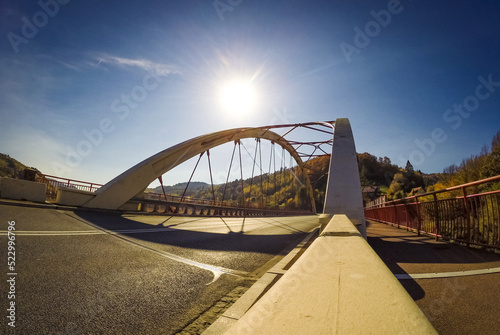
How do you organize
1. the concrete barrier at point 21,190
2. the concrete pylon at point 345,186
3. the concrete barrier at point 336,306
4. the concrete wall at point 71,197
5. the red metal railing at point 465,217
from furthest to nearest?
the concrete wall at point 71,197 < the concrete barrier at point 21,190 < the concrete pylon at point 345,186 < the red metal railing at point 465,217 < the concrete barrier at point 336,306

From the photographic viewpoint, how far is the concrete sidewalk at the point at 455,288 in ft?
6.25

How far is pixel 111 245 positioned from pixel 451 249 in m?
6.93

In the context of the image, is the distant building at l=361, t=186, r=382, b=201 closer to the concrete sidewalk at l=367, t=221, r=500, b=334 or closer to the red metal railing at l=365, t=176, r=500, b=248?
the red metal railing at l=365, t=176, r=500, b=248

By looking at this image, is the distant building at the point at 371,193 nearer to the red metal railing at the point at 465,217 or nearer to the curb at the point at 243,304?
the red metal railing at the point at 465,217

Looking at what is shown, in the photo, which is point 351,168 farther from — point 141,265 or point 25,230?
point 25,230

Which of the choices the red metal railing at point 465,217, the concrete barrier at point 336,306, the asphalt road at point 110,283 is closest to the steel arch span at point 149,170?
the asphalt road at point 110,283

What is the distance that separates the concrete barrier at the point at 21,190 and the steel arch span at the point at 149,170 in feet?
6.07

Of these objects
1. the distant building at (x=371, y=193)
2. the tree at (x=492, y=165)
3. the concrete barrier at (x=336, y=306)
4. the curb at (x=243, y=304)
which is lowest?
the curb at (x=243, y=304)

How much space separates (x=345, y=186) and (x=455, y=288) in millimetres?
6333

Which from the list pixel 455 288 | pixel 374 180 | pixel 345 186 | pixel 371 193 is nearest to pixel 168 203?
pixel 345 186

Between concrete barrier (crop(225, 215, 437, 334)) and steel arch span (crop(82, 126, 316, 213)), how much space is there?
539 inches

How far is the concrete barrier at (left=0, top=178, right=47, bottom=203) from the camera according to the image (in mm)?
9828

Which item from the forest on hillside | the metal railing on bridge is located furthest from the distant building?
the metal railing on bridge

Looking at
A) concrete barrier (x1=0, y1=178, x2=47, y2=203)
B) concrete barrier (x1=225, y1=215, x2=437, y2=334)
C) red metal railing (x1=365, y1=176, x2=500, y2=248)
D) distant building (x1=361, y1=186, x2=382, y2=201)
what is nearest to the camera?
concrete barrier (x1=225, y1=215, x2=437, y2=334)
